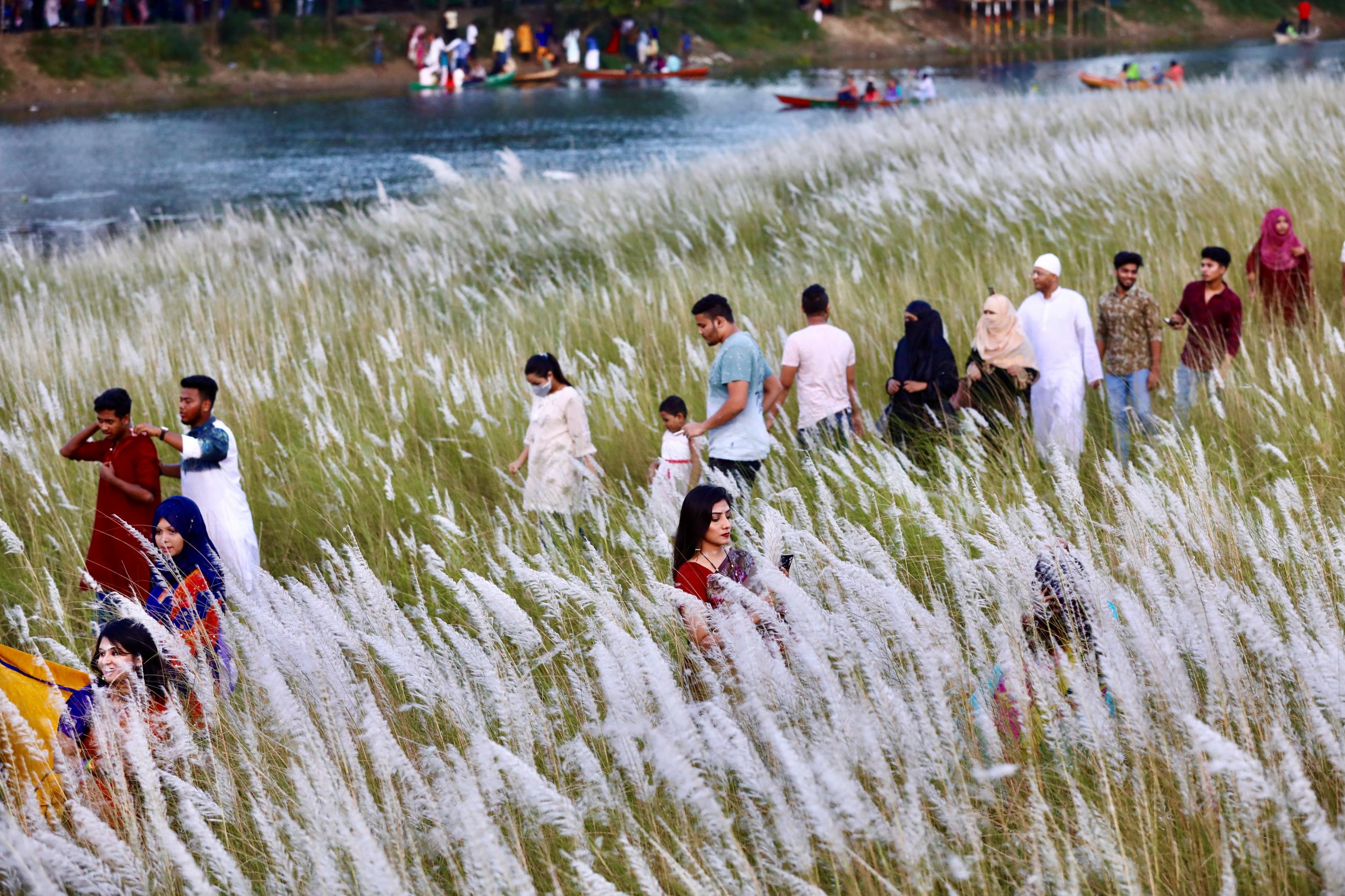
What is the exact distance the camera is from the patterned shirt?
7301 millimetres

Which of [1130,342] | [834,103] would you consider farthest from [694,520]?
[834,103]

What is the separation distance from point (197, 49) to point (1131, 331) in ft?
152

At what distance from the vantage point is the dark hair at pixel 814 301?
7.34 m

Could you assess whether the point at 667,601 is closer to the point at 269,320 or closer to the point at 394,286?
the point at 269,320

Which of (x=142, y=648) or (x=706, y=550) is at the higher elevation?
(x=706, y=550)

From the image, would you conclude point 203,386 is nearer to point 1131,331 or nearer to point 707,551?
point 707,551

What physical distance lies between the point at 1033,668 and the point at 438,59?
5036 cm

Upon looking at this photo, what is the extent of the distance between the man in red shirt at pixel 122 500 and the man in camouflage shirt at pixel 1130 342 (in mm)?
5014

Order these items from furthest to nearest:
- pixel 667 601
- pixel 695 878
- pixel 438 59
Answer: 1. pixel 438 59
2. pixel 667 601
3. pixel 695 878

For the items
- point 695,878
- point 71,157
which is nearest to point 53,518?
point 695,878

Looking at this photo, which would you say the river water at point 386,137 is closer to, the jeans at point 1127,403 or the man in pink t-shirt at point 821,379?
the man in pink t-shirt at point 821,379

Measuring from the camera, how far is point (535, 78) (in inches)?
2005

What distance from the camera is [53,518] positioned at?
6734mm

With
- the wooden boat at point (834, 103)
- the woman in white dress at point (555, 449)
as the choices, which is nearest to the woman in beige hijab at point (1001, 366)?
the woman in white dress at point (555, 449)
